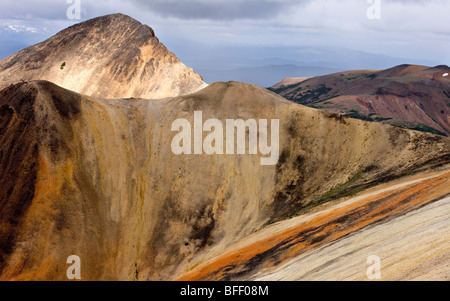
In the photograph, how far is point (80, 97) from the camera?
44.0m

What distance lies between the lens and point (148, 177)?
142 feet

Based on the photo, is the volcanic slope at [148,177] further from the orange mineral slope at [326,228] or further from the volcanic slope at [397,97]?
the volcanic slope at [397,97]

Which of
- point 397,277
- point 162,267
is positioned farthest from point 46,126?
point 397,277

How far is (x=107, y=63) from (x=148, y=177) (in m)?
34.8

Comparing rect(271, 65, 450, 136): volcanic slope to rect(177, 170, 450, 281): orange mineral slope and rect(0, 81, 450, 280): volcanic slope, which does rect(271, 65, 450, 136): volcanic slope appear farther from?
rect(177, 170, 450, 281): orange mineral slope

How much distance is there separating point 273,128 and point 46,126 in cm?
2286

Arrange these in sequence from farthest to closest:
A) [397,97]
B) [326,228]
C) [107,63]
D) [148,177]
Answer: [397,97], [107,63], [148,177], [326,228]

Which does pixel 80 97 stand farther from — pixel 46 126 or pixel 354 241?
pixel 354 241

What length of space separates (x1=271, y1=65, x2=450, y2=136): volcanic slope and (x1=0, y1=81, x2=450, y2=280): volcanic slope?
75.3 m

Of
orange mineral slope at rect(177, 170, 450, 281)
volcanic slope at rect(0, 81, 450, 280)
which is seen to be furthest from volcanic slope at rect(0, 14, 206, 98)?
orange mineral slope at rect(177, 170, 450, 281)

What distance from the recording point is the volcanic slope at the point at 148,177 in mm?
36531

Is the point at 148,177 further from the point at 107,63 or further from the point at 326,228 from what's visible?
the point at 107,63

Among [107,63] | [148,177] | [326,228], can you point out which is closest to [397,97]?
[107,63]

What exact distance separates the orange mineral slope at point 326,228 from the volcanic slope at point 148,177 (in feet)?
3.07
